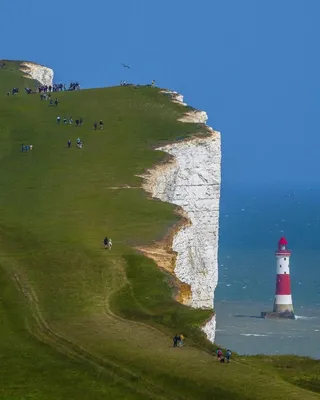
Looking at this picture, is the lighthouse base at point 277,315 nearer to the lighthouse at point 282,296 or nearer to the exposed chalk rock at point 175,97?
the lighthouse at point 282,296

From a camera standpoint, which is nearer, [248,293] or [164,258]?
[164,258]

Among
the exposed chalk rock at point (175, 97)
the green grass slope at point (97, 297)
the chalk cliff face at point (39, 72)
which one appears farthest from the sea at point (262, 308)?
the chalk cliff face at point (39, 72)

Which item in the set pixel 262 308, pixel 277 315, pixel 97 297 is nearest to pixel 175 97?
pixel 262 308

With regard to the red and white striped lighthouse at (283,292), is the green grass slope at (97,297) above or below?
below

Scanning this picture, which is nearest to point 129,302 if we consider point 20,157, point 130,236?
point 130,236

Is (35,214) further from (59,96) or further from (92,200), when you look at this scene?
(59,96)
